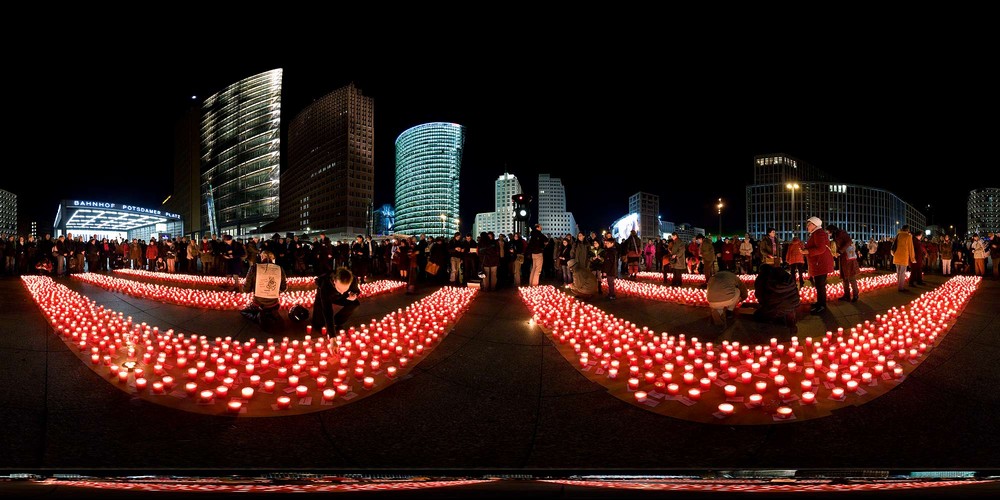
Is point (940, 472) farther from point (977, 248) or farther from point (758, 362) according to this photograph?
point (977, 248)

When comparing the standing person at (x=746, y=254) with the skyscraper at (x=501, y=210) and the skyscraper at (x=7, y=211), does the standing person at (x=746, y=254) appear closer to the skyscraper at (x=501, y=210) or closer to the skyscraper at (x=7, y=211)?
the skyscraper at (x=501, y=210)

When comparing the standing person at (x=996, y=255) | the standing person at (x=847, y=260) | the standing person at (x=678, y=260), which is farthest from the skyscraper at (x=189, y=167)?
the standing person at (x=996, y=255)

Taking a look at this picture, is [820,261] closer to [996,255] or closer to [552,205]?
[996,255]

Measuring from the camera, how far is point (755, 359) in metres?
5.66

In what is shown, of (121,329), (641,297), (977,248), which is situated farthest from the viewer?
(977,248)

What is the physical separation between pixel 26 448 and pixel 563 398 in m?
4.17

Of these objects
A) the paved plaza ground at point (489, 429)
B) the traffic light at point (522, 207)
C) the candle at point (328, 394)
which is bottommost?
the paved plaza ground at point (489, 429)

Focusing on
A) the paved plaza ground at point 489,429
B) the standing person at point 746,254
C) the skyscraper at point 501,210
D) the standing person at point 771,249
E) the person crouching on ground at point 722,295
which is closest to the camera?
the paved plaza ground at point 489,429

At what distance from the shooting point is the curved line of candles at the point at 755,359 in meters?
4.60

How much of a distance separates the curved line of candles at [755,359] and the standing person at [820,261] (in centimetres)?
86

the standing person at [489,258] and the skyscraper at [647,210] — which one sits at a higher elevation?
the skyscraper at [647,210]

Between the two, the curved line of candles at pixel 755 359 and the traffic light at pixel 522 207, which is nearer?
the curved line of candles at pixel 755 359

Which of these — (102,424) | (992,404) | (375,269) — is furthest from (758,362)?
(375,269)

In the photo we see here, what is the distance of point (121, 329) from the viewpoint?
7.61m
